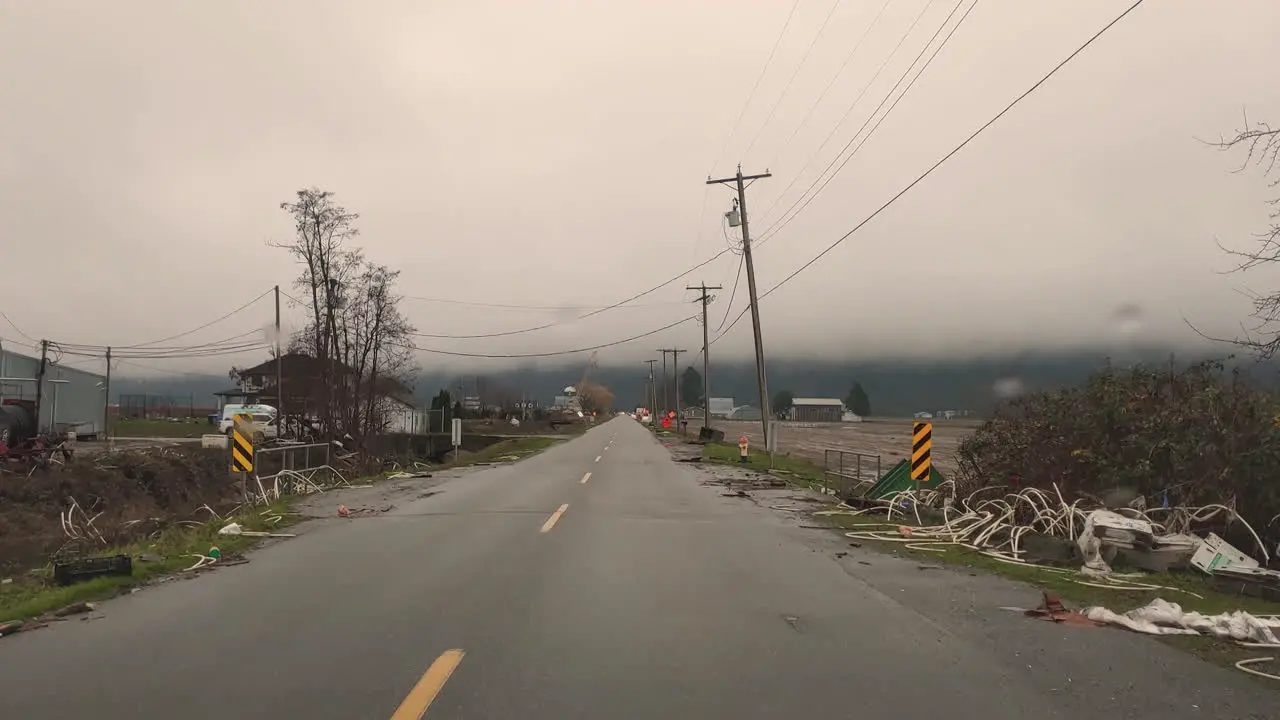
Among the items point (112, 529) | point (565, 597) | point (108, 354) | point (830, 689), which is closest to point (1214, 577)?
point (830, 689)

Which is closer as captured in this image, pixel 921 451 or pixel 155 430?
pixel 921 451

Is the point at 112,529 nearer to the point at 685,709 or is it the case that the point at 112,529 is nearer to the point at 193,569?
the point at 193,569

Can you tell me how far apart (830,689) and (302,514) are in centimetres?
1343

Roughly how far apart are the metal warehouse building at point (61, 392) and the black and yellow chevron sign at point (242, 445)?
19.9m

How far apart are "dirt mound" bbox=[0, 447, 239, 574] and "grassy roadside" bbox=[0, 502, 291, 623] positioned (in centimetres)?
450

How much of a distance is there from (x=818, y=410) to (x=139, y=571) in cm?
10757

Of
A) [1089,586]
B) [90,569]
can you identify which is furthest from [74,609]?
[1089,586]

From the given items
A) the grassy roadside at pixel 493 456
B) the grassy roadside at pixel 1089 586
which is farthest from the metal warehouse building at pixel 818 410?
the grassy roadside at pixel 1089 586

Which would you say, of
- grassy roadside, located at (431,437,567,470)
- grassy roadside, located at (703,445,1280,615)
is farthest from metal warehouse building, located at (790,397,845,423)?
grassy roadside, located at (703,445,1280,615)

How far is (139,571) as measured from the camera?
33.2ft

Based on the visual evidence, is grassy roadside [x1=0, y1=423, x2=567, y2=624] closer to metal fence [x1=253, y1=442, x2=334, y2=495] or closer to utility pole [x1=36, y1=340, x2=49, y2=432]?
metal fence [x1=253, y1=442, x2=334, y2=495]

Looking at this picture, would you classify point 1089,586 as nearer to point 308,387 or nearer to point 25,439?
point 25,439

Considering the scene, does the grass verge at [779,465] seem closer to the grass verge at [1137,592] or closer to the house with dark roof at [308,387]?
the grass verge at [1137,592]

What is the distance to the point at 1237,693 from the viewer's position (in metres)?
5.61
